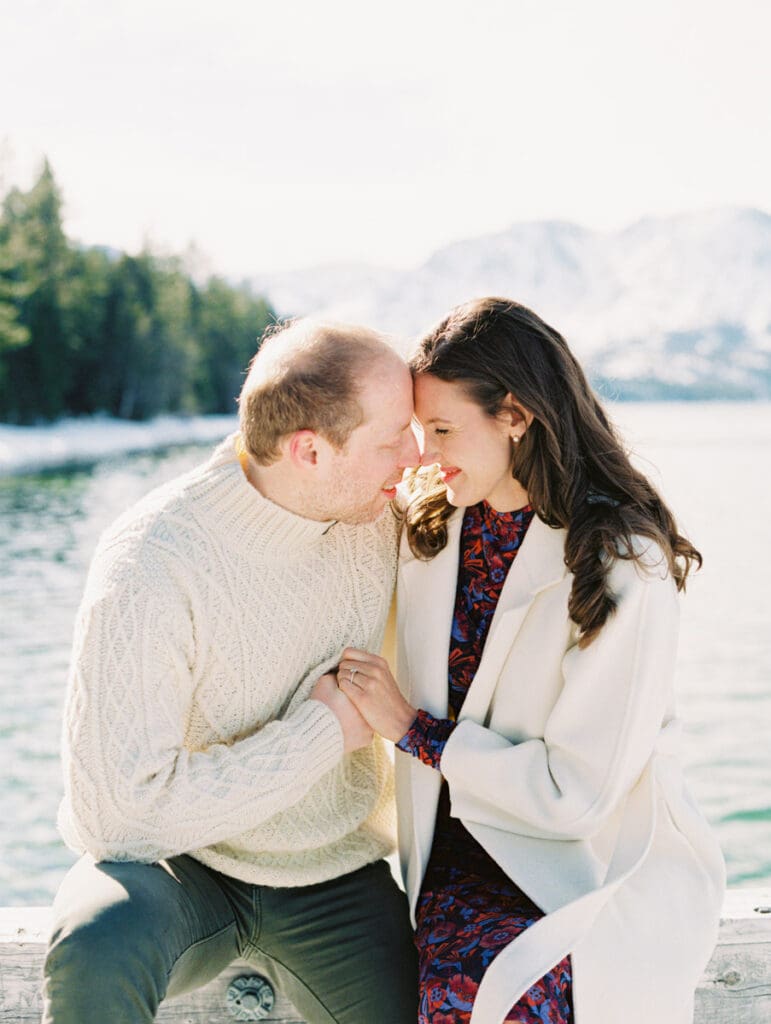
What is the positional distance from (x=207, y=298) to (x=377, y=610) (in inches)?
2306

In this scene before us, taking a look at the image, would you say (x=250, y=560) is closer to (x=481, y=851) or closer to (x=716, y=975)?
(x=481, y=851)

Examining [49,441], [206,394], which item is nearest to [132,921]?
[49,441]

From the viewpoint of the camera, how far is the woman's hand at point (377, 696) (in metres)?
2.45

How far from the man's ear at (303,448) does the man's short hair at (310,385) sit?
0.01 metres

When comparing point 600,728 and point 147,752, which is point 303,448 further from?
point 600,728

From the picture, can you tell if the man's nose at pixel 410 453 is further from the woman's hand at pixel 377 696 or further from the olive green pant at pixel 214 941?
the olive green pant at pixel 214 941

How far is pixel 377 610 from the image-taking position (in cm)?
268

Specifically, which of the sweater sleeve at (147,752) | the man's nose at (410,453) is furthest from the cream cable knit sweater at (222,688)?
the man's nose at (410,453)

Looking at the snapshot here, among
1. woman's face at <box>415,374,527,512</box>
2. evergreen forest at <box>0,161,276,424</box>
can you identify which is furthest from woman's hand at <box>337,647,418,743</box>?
evergreen forest at <box>0,161,276,424</box>

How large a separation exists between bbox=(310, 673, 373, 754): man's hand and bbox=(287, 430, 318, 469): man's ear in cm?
47

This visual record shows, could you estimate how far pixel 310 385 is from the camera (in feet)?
7.94

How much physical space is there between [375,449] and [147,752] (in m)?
0.76

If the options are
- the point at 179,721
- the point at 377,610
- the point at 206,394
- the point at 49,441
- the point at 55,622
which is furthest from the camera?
the point at 206,394

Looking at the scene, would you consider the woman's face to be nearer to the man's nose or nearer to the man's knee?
the man's nose
